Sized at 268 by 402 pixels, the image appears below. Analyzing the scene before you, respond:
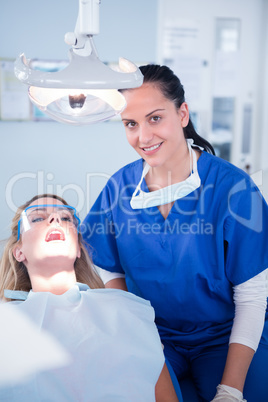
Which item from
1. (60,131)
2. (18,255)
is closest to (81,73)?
(18,255)

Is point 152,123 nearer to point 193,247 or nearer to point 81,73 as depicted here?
point 193,247

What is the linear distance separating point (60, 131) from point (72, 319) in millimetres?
1676

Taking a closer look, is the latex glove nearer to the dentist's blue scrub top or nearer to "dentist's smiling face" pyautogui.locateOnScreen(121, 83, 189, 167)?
→ the dentist's blue scrub top

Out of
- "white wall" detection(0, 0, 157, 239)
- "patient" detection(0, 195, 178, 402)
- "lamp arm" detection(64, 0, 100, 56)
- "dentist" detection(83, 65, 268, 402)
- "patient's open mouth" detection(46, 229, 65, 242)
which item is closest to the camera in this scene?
"lamp arm" detection(64, 0, 100, 56)

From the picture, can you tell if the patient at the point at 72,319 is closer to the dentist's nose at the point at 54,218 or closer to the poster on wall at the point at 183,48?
the dentist's nose at the point at 54,218

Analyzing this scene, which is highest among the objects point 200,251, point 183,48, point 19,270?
point 183,48

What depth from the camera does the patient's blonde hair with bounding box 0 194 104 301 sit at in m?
1.45

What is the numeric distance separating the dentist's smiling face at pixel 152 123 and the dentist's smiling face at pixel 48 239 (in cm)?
33

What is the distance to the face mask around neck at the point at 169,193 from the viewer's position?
55.1 inches

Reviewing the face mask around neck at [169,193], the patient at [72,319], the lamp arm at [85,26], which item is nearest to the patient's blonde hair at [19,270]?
the patient at [72,319]

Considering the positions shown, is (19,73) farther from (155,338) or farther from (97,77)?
(155,338)

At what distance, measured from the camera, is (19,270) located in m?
1.47

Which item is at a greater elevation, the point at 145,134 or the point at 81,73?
the point at 81,73

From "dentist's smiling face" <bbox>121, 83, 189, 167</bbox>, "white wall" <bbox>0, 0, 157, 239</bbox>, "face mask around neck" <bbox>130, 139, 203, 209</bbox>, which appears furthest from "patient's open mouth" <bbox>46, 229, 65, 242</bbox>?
"white wall" <bbox>0, 0, 157, 239</bbox>
